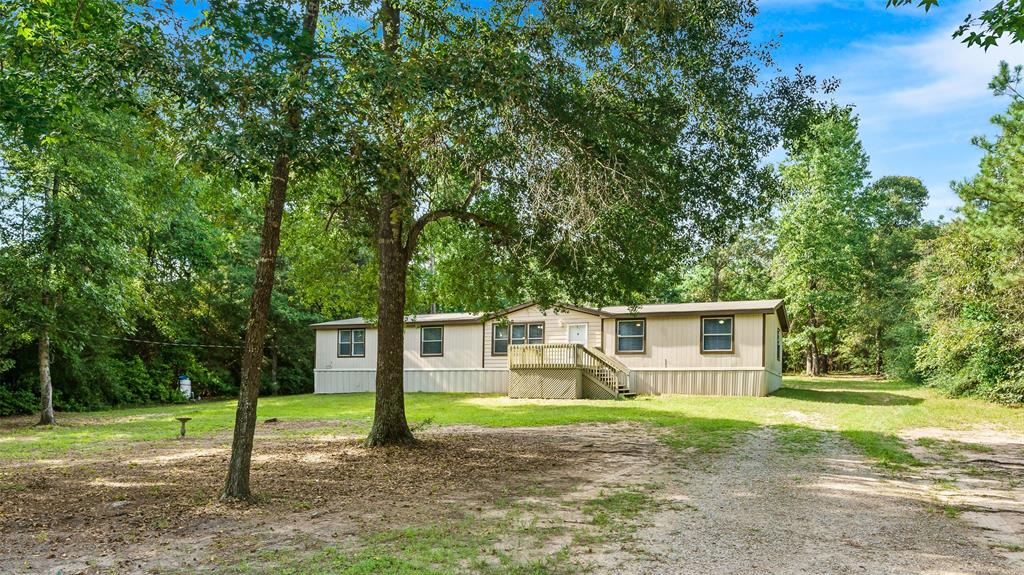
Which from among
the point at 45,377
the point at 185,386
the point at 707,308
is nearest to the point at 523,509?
the point at 45,377

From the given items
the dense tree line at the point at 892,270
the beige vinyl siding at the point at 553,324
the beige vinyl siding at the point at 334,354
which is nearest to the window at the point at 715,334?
the dense tree line at the point at 892,270

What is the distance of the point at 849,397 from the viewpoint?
21.4 metres

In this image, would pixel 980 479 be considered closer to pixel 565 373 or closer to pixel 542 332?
pixel 565 373

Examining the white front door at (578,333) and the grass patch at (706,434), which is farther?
the white front door at (578,333)

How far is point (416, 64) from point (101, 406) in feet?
66.0

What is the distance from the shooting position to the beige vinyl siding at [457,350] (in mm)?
25109

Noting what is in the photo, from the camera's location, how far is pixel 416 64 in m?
6.05

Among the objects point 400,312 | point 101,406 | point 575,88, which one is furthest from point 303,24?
point 101,406

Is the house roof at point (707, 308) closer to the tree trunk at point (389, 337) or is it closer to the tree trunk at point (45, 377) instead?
the tree trunk at point (389, 337)

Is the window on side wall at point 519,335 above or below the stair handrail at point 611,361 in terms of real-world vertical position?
above

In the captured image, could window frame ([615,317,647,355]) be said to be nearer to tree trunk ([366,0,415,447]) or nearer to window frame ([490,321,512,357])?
window frame ([490,321,512,357])

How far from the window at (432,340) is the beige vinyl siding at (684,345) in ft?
21.5

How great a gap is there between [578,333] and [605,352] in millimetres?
1221

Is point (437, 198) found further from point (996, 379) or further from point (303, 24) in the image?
point (996, 379)
